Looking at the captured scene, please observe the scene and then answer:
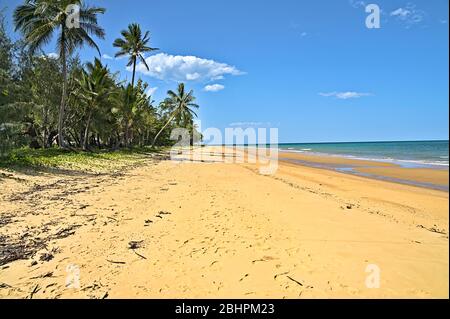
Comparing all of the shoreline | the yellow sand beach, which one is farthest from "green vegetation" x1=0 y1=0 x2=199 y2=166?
the shoreline

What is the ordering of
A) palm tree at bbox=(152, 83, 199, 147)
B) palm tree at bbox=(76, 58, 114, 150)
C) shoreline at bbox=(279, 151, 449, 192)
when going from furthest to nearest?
palm tree at bbox=(152, 83, 199, 147) < palm tree at bbox=(76, 58, 114, 150) < shoreline at bbox=(279, 151, 449, 192)

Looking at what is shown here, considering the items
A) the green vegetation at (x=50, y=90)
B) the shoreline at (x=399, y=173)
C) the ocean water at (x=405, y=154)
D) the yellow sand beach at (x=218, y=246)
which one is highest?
the green vegetation at (x=50, y=90)

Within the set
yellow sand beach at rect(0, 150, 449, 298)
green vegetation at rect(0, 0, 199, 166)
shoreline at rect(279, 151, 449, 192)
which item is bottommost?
yellow sand beach at rect(0, 150, 449, 298)

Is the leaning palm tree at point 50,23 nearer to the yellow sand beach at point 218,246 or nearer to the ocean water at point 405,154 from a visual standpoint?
the yellow sand beach at point 218,246

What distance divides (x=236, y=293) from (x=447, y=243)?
2.22 meters

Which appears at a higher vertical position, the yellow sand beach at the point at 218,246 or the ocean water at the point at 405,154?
the ocean water at the point at 405,154

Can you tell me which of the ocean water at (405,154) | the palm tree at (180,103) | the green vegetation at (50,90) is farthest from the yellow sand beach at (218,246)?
the palm tree at (180,103)

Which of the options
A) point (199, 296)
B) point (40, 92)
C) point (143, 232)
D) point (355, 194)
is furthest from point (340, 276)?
point (40, 92)

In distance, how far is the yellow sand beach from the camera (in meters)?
2.45

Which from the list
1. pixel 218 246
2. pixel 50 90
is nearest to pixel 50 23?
pixel 50 90

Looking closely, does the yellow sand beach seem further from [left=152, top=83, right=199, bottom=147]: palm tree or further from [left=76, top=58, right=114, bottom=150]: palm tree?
[left=152, top=83, right=199, bottom=147]: palm tree

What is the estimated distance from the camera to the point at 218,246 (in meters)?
4.40

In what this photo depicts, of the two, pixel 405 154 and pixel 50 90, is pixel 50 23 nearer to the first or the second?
pixel 50 90

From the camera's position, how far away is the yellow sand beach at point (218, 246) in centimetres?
245
